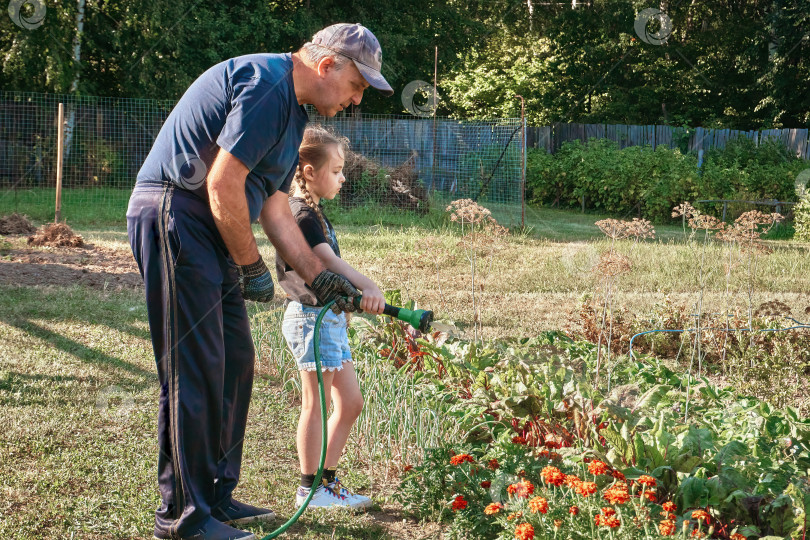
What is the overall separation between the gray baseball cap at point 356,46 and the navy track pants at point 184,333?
0.64 m

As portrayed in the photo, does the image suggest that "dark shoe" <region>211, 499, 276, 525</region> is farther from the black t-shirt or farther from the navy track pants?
the black t-shirt

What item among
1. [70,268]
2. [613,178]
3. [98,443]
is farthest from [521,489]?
[613,178]

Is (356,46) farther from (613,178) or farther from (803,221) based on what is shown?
(613,178)

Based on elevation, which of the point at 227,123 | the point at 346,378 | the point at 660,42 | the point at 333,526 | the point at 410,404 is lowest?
the point at 333,526

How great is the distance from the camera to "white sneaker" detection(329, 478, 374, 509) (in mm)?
3145

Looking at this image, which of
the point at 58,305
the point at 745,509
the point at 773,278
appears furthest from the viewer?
the point at 773,278

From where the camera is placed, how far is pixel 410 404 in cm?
355

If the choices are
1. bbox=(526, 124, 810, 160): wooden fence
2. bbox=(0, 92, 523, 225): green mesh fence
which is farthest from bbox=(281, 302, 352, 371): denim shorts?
bbox=(526, 124, 810, 160): wooden fence

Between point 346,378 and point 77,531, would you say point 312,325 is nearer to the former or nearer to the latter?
point 346,378

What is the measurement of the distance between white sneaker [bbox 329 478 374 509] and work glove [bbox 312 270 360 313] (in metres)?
0.79

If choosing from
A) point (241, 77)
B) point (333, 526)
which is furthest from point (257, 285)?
point (333, 526)

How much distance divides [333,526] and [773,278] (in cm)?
689

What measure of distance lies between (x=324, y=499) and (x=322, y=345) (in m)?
0.59

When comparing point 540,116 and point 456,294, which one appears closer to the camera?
point 456,294
